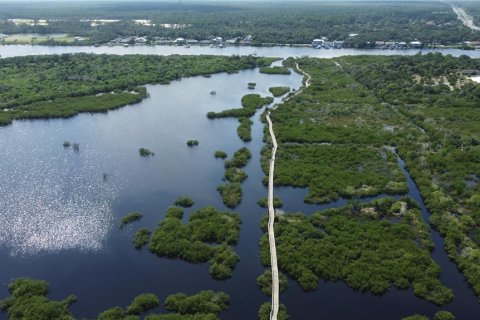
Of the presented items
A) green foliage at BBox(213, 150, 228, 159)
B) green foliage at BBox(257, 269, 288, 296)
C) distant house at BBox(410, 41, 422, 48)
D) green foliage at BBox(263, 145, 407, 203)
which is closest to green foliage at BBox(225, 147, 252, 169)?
green foliage at BBox(213, 150, 228, 159)

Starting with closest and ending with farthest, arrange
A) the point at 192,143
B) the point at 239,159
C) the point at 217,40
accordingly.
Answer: the point at 239,159 < the point at 192,143 < the point at 217,40

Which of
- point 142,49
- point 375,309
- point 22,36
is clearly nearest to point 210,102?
point 375,309

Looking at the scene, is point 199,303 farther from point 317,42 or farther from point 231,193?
point 317,42

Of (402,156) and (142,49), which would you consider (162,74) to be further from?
(402,156)

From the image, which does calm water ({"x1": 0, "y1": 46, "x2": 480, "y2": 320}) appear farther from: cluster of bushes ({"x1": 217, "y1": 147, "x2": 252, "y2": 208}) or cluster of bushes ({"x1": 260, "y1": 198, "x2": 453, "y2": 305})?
cluster of bushes ({"x1": 260, "y1": 198, "x2": 453, "y2": 305})

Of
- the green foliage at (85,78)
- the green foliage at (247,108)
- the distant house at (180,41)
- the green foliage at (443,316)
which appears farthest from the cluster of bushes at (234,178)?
the distant house at (180,41)

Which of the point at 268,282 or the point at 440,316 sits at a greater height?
the point at 268,282

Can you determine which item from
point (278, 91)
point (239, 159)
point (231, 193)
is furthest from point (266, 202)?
point (278, 91)

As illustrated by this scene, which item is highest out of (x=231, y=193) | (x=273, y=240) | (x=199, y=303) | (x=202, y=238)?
(x=231, y=193)
